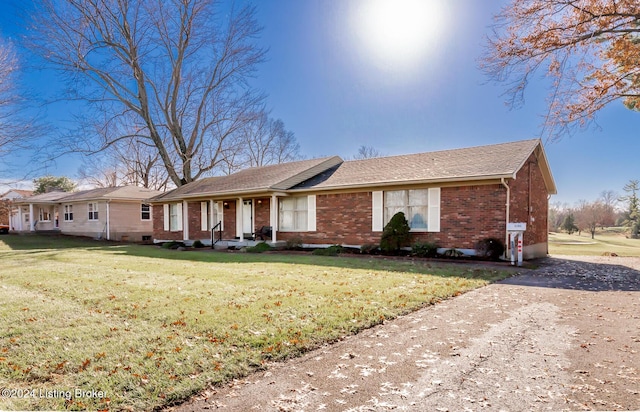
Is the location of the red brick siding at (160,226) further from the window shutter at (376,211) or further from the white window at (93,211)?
the window shutter at (376,211)

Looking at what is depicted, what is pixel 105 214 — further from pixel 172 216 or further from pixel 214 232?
pixel 214 232

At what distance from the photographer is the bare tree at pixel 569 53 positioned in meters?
9.26

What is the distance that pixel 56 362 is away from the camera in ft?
11.5

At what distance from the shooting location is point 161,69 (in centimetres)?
2566

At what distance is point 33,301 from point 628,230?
180 feet

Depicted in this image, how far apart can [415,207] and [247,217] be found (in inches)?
336

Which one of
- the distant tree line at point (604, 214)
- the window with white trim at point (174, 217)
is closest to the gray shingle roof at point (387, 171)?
the window with white trim at point (174, 217)

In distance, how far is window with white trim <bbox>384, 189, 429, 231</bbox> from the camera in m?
13.5

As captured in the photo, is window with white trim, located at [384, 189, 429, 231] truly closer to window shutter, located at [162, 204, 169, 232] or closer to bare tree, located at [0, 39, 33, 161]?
window shutter, located at [162, 204, 169, 232]

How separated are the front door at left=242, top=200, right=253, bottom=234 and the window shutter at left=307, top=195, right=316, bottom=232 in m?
3.42

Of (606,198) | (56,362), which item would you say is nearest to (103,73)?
(56,362)

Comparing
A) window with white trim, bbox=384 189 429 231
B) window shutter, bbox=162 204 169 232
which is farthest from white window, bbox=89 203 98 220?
window with white trim, bbox=384 189 429 231

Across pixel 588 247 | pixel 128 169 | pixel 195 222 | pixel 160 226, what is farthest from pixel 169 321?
pixel 128 169

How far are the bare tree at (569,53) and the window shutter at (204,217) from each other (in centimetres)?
1529
